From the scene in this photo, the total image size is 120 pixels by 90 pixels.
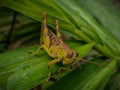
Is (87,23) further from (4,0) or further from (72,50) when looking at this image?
(4,0)

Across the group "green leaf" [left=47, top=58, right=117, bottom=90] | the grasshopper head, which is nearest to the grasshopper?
the grasshopper head

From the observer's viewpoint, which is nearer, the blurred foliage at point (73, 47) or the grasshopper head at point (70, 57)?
the blurred foliage at point (73, 47)

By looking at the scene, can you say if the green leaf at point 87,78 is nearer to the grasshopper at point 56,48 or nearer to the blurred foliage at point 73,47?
the blurred foliage at point 73,47

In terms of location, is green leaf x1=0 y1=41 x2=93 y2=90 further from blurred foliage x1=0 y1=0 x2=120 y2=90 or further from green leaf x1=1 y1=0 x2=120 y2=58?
green leaf x1=1 y1=0 x2=120 y2=58

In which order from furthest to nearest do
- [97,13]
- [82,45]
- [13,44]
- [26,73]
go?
[13,44] → [97,13] → [82,45] → [26,73]

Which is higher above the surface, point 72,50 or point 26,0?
point 26,0

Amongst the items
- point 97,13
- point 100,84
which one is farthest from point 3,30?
point 100,84

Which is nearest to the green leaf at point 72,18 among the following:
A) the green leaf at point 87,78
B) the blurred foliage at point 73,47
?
the blurred foliage at point 73,47
